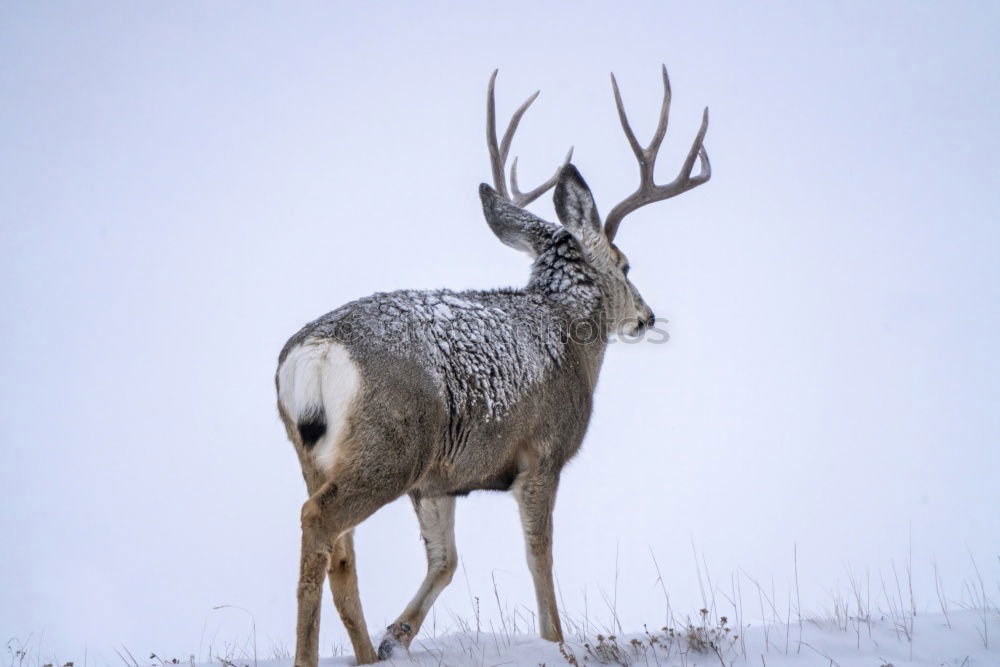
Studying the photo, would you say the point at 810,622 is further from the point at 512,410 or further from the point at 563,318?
the point at 563,318

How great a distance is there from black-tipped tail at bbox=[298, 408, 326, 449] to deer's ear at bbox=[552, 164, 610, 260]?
3.41m

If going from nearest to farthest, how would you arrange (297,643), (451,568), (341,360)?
(297,643) → (341,360) → (451,568)

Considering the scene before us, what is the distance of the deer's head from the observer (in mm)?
7776

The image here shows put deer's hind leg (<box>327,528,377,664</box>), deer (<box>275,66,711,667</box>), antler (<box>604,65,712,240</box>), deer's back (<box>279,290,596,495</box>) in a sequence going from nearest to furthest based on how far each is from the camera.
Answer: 1. deer (<box>275,66,711,667</box>)
2. deer's back (<box>279,290,596,495</box>)
3. deer's hind leg (<box>327,528,377,664</box>)
4. antler (<box>604,65,712,240</box>)

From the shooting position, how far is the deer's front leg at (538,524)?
6.36 m

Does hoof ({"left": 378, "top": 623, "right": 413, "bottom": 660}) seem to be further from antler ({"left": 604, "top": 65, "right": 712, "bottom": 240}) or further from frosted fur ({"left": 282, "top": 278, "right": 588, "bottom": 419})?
antler ({"left": 604, "top": 65, "right": 712, "bottom": 240})

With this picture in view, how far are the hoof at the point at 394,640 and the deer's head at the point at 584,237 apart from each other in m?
2.71

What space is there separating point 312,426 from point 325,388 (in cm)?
21

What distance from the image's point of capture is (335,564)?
5.53 metres

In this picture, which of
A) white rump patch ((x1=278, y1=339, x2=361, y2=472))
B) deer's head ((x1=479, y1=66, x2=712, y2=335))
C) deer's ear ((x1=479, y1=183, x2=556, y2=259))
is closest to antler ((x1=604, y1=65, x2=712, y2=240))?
deer's head ((x1=479, y1=66, x2=712, y2=335))

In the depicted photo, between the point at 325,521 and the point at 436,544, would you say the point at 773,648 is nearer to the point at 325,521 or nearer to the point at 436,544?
the point at 325,521

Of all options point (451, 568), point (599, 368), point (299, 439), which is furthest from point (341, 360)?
point (599, 368)

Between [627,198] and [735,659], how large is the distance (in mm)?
4521

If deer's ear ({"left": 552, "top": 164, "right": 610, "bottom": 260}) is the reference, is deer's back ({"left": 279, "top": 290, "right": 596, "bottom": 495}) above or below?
below
